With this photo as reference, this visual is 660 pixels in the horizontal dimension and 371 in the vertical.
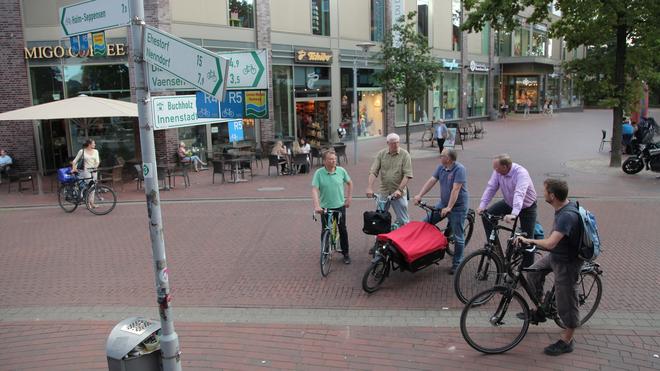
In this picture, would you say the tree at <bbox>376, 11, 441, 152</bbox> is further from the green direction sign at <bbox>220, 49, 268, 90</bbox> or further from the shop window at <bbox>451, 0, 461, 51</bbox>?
the green direction sign at <bbox>220, 49, 268, 90</bbox>

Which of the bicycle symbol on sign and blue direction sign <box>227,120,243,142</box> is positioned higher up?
the bicycle symbol on sign

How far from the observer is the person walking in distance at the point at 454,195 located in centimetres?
704

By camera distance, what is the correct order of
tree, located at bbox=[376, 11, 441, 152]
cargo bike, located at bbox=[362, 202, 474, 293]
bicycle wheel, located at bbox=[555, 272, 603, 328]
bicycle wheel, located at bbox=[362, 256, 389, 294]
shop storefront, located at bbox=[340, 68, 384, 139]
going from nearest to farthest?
bicycle wheel, located at bbox=[555, 272, 603, 328]
cargo bike, located at bbox=[362, 202, 474, 293]
bicycle wheel, located at bbox=[362, 256, 389, 294]
tree, located at bbox=[376, 11, 441, 152]
shop storefront, located at bbox=[340, 68, 384, 139]

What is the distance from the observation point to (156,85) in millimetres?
3793

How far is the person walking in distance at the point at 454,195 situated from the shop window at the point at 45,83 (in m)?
16.1

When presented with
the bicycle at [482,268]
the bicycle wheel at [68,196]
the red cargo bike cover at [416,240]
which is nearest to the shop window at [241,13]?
the bicycle wheel at [68,196]

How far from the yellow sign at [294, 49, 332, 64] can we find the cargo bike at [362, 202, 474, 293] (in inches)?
702

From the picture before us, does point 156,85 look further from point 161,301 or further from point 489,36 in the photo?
point 489,36

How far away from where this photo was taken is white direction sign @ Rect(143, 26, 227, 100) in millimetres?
3414

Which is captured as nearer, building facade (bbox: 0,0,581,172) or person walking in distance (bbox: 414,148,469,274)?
person walking in distance (bbox: 414,148,469,274)

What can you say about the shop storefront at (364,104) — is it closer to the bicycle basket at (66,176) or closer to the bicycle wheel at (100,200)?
the bicycle basket at (66,176)

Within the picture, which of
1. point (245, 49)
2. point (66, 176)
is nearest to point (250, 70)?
point (245, 49)

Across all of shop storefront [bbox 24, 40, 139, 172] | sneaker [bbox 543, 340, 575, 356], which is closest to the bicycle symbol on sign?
sneaker [bbox 543, 340, 575, 356]

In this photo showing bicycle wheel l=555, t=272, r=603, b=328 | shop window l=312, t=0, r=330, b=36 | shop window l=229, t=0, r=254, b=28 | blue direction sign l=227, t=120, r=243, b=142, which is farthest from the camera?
shop window l=312, t=0, r=330, b=36
